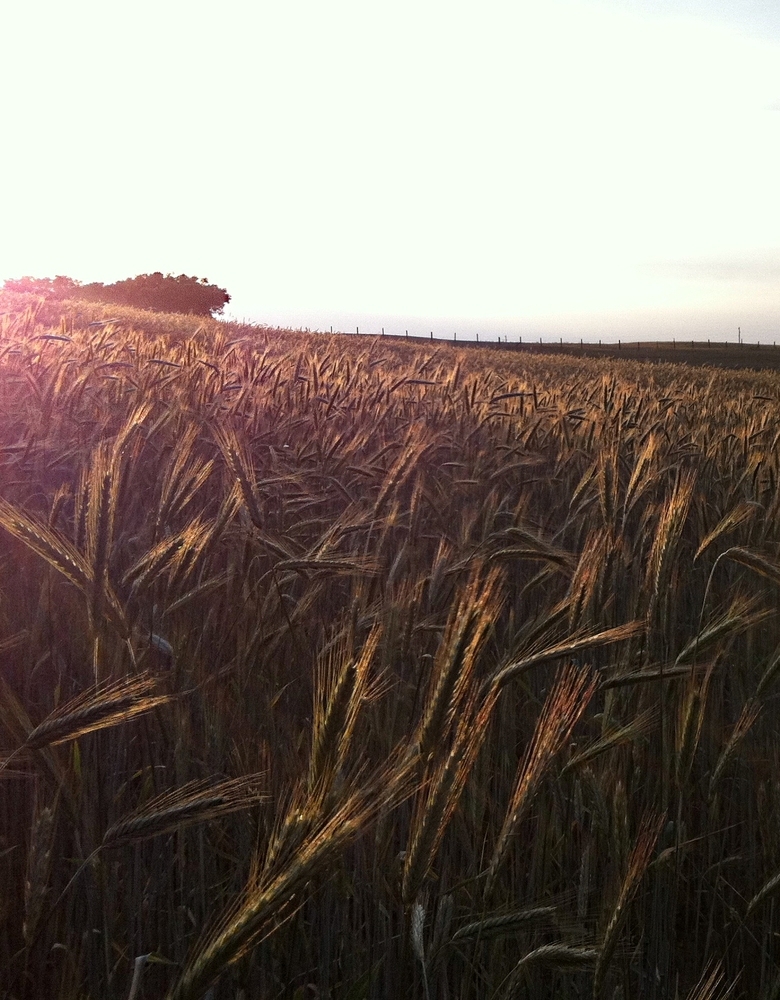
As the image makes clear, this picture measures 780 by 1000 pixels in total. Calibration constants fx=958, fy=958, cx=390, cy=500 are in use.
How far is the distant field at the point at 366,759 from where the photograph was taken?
1100 millimetres

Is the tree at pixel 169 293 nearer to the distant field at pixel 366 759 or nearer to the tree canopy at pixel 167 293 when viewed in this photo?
the tree canopy at pixel 167 293

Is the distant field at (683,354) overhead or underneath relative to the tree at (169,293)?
underneath

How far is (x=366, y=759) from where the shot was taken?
Result: 1921 millimetres

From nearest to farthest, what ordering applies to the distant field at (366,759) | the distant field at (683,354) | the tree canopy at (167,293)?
the distant field at (366,759) → the distant field at (683,354) → the tree canopy at (167,293)

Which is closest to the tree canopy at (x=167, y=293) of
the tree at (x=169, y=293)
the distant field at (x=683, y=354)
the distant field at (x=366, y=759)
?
the tree at (x=169, y=293)

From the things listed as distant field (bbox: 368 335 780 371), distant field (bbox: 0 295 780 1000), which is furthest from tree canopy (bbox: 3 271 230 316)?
distant field (bbox: 0 295 780 1000)

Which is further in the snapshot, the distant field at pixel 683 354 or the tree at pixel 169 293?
the tree at pixel 169 293

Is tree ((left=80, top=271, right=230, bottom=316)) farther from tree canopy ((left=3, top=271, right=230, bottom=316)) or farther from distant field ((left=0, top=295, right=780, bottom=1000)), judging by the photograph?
distant field ((left=0, top=295, right=780, bottom=1000))

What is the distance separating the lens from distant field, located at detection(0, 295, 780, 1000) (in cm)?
110

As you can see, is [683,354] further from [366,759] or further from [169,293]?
[366,759]

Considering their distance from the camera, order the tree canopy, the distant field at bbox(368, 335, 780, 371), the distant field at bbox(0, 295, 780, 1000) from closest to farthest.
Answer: the distant field at bbox(0, 295, 780, 1000)
the distant field at bbox(368, 335, 780, 371)
the tree canopy

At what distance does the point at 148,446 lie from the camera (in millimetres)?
3621

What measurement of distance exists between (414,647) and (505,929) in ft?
3.78

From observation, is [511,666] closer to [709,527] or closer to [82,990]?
[82,990]
